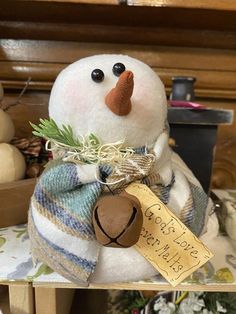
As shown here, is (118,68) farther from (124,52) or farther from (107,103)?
(124,52)

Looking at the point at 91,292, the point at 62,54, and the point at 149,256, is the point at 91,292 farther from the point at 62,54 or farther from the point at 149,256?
the point at 62,54

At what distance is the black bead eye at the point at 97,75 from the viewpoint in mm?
421

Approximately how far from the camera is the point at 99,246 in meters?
0.43

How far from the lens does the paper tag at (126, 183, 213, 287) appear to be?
1.39 feet

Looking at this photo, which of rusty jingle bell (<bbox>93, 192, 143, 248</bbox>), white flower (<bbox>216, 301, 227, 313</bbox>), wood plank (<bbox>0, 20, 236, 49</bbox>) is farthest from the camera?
wood plank (<bbox>0, 20, 236, 49</bbox>)

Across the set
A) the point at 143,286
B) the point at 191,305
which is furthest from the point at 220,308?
the point at 143,286

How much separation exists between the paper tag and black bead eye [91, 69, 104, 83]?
131 mm

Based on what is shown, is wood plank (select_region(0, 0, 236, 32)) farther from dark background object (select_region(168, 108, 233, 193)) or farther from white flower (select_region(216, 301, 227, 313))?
white flower (select_region(216, 301, 227, 313))

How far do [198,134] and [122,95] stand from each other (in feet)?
0.92

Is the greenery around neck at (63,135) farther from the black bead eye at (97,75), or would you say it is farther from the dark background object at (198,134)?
the dark background object at (198,134)

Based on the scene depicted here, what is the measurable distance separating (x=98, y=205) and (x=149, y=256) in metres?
0.10

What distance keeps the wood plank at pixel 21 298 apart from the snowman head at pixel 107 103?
0.20m

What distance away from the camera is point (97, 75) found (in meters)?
0.42

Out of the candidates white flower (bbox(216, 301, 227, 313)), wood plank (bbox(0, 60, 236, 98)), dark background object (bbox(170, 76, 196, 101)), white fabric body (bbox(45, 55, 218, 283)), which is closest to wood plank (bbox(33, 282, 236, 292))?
white fabric body (bbox(45, 55, 218, 283))
